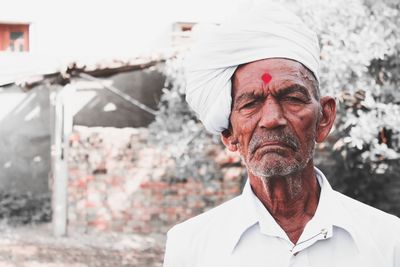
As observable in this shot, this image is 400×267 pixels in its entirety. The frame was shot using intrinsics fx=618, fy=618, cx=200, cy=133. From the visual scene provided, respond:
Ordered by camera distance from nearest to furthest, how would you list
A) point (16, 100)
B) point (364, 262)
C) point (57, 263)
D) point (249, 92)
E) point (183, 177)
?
point (364, 262) → point (249, 92) → point (57, 263) → point (183, 177) → point (16, 100)

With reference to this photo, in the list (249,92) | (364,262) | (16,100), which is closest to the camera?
(364,262)

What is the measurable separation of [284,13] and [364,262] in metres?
0.70

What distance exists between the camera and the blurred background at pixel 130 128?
651cm

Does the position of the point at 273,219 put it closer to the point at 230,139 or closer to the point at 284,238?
the point at 284,238

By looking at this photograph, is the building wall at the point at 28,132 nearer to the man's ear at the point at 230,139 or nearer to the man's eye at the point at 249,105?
the man's ear at the point at 230,139

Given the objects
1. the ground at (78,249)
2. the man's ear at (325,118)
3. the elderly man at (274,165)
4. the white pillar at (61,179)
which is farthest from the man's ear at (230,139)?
the white pillar at (61,179)

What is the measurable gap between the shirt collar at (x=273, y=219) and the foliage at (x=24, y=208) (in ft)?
29.7

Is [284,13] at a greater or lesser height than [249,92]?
greater

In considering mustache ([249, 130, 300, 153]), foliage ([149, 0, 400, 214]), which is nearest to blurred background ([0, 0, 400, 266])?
foliage ([149, 0, 400, 214])

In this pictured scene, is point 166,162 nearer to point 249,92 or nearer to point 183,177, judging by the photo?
point 183,177

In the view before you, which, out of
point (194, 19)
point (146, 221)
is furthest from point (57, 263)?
point (194, 19)

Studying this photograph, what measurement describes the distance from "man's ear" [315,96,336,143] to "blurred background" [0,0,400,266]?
4.70 m

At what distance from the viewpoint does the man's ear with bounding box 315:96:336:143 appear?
5.64ft

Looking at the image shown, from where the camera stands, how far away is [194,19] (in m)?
12.0
